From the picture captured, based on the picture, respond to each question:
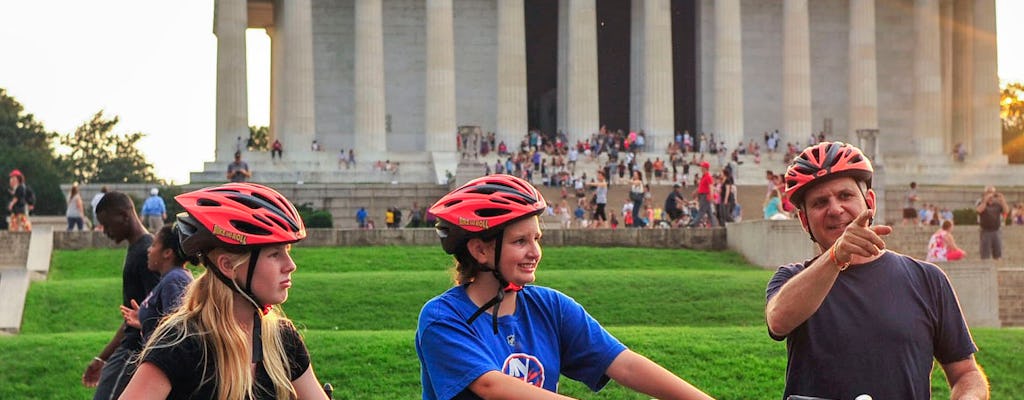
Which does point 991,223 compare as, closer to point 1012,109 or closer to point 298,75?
point 298,75

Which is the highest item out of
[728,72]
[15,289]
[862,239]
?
[728,72]

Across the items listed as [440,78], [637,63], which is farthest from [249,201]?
[637,63]

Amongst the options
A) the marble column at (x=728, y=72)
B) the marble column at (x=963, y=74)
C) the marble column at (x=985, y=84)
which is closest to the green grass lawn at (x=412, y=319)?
the marble column at (x=728, y=72)

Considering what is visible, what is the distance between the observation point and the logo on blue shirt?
6.38 m

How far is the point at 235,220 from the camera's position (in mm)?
6398

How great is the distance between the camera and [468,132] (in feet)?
193

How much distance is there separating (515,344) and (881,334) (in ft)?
4.70

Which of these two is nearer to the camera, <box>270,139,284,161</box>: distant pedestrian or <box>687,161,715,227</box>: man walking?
<box>687,161,715,227</box>: man walking

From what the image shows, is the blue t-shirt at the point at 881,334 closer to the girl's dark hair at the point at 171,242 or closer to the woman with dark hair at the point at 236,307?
the woman with dark hair at the point at 236,307

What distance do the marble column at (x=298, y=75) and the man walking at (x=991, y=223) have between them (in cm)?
4183

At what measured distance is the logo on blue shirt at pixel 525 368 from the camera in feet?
20.9

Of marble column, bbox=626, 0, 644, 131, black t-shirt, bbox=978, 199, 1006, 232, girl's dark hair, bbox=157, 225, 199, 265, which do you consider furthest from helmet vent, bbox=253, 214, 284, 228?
marble column, bbox=626, 0, 644, 131

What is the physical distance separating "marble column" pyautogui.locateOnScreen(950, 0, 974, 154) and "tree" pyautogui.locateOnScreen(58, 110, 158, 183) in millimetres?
55769

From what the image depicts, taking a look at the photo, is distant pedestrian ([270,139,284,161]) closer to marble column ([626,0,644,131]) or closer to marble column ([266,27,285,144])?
marble column ([266,27,285,144])
